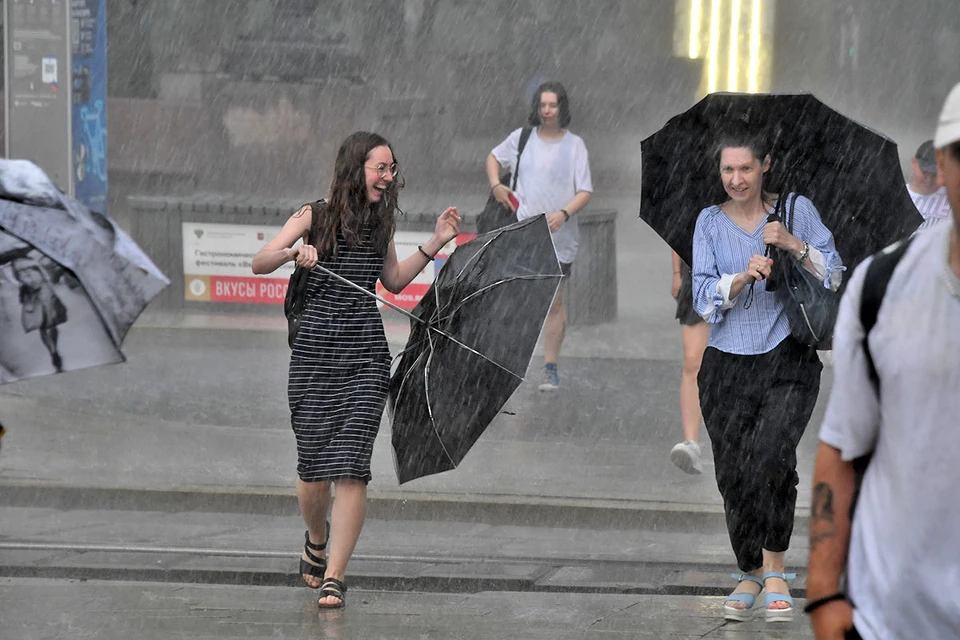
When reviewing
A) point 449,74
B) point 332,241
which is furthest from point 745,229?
point 449,74

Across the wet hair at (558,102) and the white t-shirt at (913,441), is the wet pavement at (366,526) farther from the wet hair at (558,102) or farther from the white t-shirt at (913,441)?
the white t-shirt at (913,441)

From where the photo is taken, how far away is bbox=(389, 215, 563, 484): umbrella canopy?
5465 millimetres

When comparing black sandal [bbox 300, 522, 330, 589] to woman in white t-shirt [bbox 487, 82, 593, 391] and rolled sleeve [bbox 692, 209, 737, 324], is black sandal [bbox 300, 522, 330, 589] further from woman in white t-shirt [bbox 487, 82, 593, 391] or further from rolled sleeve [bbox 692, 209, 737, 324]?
woman in white t-shirt [bbox 487, 82, 593, 391]

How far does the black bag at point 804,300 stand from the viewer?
17.2 feet

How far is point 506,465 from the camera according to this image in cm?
791

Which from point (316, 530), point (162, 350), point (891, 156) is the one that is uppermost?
point (891, 156)

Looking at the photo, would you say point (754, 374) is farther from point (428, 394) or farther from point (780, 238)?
point (428, 394)

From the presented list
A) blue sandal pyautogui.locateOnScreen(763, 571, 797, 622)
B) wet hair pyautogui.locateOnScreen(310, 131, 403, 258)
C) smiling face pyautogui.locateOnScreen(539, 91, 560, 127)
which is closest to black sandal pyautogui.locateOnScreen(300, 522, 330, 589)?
wet hair pyautogui.locateOnScreen(310, 131, 403, 258)

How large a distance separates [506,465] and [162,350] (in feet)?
13.7

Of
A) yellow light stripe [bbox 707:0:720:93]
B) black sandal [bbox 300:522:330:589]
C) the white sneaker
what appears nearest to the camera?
black sandal [bbox 300:522:330:589]

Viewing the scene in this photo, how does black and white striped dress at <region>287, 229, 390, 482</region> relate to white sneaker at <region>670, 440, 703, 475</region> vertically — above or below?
above

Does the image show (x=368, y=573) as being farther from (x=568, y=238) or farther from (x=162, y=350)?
(x=162, y=350)

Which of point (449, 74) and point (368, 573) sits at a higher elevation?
point (449, 74)

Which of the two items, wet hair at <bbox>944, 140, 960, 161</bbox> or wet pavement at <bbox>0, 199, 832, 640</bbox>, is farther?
wet pavement at <bbox>0, 199, 832, 640</bbox>
